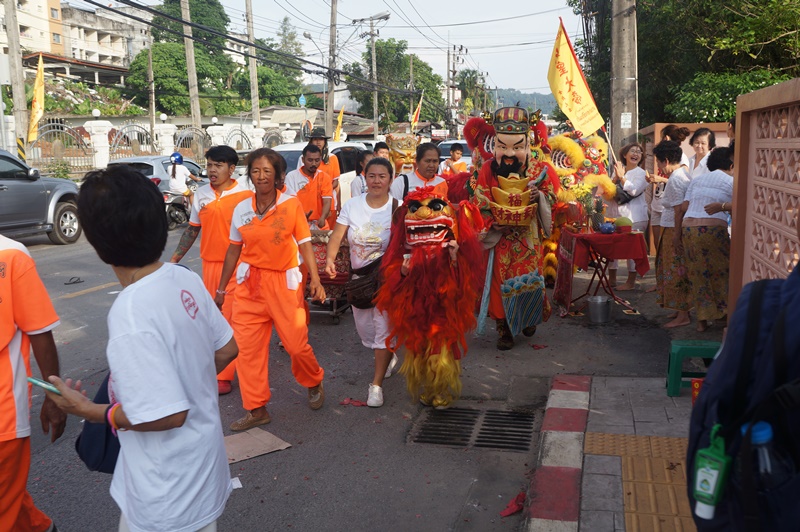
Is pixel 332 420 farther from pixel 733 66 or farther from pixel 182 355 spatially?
pixel 733 66

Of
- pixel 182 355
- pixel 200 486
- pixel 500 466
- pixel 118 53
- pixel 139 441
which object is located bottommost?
pixel 500 466

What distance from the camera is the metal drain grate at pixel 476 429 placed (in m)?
5.10

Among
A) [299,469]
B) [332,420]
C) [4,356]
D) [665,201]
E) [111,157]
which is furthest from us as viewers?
[111,157]

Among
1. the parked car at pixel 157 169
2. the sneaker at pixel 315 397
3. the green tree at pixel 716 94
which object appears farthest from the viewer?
the parked car at pixel 157 169

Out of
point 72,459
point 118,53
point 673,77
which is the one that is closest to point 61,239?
point 72,459

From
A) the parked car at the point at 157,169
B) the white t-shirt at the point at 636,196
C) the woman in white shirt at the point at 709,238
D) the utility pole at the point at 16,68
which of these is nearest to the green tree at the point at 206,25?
the utility pole at the point at 16,68

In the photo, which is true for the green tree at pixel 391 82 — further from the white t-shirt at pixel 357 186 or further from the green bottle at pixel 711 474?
the green bottle at pixel 711 474

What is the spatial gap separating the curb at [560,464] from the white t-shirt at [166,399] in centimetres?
191

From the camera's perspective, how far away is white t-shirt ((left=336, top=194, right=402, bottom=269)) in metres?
5.82

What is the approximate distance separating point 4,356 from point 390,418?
310cm

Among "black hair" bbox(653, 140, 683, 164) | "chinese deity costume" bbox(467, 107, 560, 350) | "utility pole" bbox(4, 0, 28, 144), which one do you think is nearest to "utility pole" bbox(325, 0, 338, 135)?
"utility pole" bbox(4, 0, 28, 144)

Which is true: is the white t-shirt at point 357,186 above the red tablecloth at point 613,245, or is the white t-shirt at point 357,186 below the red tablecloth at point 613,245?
above

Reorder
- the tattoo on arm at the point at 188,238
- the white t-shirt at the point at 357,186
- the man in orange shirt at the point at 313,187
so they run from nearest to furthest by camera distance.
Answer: the tattoo on arm at the point at 188,238 → the man in orange shirt at the point at 313,187 → the white t-shirt at the point at 357,186

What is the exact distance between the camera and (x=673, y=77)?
17.6 metres
